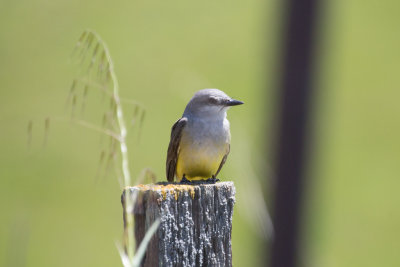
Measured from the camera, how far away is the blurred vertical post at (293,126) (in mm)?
4969

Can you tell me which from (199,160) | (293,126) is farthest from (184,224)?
(293,126)

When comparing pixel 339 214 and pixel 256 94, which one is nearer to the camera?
pixel 339 214

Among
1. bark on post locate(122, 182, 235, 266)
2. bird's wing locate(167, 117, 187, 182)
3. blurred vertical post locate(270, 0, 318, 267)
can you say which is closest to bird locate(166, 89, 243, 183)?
bird's wing locate(167, 117, 187, 182)

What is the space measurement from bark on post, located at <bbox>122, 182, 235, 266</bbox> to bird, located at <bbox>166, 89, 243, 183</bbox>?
1857 mm

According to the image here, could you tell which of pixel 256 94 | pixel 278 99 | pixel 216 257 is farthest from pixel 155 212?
pixel 256 94

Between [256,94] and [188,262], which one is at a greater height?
[256,94]

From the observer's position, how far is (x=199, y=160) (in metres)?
4.97

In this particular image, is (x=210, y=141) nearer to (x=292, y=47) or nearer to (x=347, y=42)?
(x=292, y=47)

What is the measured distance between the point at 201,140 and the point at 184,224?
2.11m

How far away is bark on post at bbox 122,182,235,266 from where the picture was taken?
285 cm

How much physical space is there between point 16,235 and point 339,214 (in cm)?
796

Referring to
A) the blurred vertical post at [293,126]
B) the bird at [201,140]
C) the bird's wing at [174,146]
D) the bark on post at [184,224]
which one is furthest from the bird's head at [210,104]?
the bark on post at [184,224]

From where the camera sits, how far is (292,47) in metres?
5.00

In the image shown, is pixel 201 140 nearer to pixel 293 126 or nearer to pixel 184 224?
pixel 293 126
